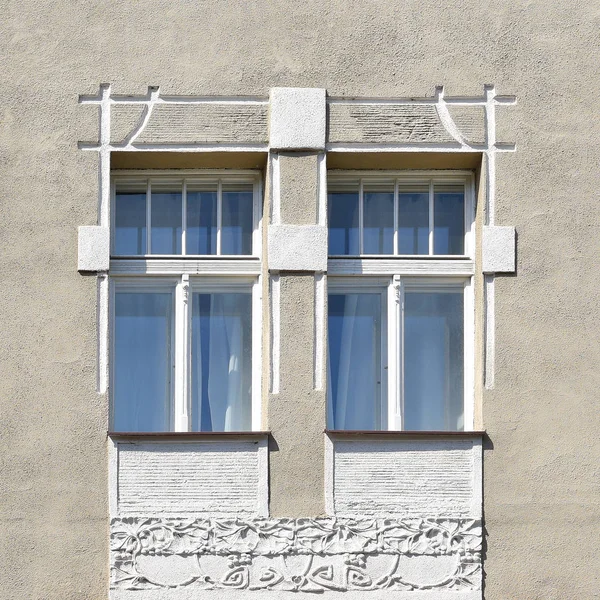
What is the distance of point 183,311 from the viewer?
11094mm

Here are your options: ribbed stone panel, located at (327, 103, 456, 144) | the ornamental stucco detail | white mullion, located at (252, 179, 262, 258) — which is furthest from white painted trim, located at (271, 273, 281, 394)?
ribbed stone panel, located at (327, 103, 456, 144)

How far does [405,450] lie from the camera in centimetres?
1062

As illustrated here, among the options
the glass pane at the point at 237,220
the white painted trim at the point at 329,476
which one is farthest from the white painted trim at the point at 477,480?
the glass pane at the point at 237,220

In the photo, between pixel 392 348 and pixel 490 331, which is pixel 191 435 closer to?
pixel 392 348

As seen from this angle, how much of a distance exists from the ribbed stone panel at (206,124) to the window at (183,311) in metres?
0.38

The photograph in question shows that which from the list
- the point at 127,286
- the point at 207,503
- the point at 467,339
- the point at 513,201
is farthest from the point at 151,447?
the point at 513,201

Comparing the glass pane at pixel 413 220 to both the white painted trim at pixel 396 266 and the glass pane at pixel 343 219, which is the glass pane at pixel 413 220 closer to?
the white painted trim at pixel 396 266

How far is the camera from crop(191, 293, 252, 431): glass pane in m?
11.1

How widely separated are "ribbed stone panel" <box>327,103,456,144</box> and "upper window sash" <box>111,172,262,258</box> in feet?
2.42

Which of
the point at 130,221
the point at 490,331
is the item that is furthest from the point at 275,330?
the point at 490,331

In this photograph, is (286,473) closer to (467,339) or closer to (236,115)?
(467,339)

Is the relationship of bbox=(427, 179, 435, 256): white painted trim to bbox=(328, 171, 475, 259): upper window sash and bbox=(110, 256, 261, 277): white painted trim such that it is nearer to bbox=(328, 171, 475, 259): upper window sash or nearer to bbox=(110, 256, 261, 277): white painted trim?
bbox=(328, 171, 475, 259): upper window sash

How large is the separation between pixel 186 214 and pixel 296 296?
109 centimetres

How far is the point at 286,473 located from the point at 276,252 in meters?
1.52
